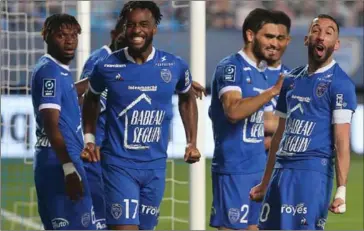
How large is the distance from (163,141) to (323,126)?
1.36 meters

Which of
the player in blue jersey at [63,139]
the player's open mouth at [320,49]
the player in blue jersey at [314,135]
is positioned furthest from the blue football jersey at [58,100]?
the player's open mouth at [320,49]

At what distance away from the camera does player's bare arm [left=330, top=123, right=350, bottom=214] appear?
7.61 metres

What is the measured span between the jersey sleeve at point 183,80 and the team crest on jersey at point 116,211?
961 millimetres

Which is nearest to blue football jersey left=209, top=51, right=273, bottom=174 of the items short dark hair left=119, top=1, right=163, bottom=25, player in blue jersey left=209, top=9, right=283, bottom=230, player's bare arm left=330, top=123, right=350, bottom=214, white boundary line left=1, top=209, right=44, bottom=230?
player in blue jersey left=209, top=9, right=283, bottom=230

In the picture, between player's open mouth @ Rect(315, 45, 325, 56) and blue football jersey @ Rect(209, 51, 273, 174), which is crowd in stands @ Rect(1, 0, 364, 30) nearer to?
blue football jersey @ Rect(209, 51, 273, 174)

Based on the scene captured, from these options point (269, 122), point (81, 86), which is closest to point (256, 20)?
point (269, 122)

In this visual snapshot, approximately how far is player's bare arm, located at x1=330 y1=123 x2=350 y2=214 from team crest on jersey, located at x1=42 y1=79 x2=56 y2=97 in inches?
77.1

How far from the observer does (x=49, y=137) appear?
8.49m

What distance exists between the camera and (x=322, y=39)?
311 inches

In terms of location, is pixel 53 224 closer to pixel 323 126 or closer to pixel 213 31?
pixel 323 126

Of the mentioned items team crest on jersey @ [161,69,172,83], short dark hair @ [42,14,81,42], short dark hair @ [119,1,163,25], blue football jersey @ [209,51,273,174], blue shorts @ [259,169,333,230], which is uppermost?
short dark hair @ [119,1,163,25]

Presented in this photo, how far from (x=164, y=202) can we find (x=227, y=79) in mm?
7838

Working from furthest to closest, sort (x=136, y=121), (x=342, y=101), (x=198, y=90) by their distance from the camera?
(x=198, y=90), (x=136, y=121), (x=342, y=101)

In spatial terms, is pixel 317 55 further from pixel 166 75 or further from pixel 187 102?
pixel 187 102
